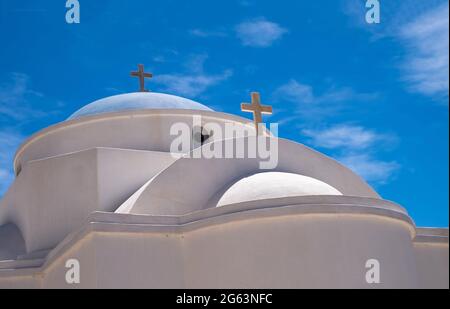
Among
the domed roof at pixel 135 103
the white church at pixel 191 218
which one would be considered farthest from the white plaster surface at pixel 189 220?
the domed roof at pixel 135 103

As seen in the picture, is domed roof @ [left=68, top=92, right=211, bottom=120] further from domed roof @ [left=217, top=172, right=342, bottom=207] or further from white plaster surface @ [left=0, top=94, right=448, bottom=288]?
domed roof @ [left=217, top=172, right=342, bottom=207]

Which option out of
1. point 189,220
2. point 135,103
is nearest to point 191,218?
point 189,220

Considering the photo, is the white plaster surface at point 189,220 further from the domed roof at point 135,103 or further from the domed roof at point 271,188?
the domed roof at point 135,103

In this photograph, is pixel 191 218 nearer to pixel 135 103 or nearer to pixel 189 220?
pixel 189 220

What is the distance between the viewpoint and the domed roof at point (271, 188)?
37.0ft

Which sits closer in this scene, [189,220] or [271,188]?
[189,220]

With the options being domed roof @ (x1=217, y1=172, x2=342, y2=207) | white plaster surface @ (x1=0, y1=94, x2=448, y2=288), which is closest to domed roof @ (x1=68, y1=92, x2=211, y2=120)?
white plaster surface @ (x1=0, y1=94, x2=448, y2=288)

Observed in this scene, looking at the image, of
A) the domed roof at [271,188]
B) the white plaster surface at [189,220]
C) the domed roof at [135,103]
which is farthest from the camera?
the domed roof at [135,103]

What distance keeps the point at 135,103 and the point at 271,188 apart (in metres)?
5.28

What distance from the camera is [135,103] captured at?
51.3 feet

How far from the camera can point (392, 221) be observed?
11.0m

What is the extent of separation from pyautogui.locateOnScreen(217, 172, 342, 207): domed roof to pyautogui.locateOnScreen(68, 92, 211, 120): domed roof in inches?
169

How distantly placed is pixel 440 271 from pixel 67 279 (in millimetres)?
6236

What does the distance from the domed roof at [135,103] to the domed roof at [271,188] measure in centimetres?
430
